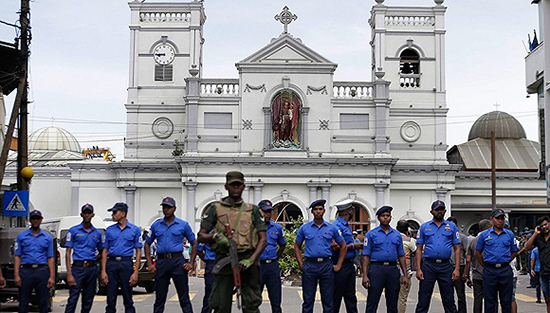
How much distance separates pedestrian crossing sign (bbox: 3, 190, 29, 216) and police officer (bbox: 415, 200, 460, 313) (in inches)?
450

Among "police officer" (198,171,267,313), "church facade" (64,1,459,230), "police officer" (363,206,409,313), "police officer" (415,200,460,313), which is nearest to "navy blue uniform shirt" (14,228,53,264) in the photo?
"police officer" (198,171,267,313)

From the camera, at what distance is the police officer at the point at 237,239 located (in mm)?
9312

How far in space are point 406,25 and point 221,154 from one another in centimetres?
1339

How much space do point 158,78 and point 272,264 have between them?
116 feet

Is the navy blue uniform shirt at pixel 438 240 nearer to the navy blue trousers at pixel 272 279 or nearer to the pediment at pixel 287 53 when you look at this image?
the navy blue trousers at pixel 272 279

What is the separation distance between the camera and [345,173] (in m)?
45.7

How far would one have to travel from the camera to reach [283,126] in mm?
45625

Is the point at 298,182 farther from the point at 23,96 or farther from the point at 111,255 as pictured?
the point at 111,255

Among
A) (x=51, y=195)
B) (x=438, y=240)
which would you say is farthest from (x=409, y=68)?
(x=438, y=240)

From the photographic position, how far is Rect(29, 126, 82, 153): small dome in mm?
67750

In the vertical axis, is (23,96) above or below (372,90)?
below

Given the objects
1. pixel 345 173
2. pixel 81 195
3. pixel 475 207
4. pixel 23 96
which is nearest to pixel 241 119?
pixel 345 173

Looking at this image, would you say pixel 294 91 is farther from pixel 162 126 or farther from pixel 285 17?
pixel 162 126

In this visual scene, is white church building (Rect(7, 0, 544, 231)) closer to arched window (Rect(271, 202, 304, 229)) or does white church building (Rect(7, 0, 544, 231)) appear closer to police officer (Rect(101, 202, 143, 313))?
arched window (Rect(271, 202, 304, 229))
